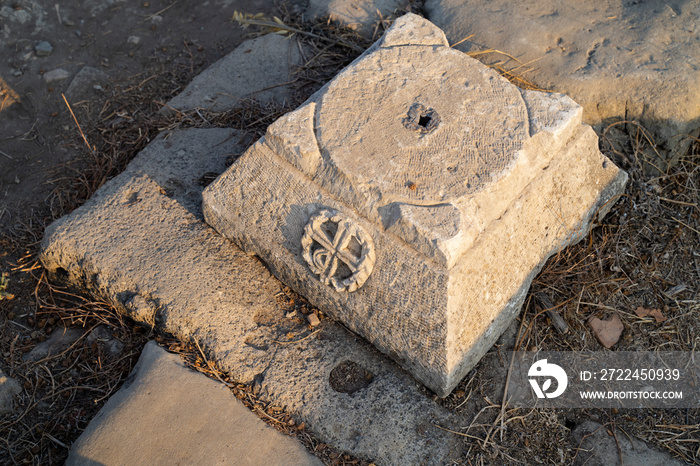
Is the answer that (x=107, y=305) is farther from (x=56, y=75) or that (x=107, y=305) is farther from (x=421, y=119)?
(x=56, y=75)

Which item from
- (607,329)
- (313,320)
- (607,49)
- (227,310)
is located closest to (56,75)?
(227,310)

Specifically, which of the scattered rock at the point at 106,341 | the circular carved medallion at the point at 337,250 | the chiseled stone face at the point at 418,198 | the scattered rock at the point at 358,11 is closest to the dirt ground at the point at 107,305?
the scattered rock at the point at 106,341

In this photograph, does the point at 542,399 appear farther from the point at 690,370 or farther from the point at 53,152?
the point at 53,152

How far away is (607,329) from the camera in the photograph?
9.38ft

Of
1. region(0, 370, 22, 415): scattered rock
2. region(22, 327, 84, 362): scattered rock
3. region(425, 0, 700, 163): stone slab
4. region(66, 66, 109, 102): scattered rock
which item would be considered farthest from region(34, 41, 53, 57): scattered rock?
region(425, 0, 700, 163): stone slab

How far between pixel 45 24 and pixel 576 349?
4.38 metres

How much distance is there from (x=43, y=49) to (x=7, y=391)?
8.67 feet

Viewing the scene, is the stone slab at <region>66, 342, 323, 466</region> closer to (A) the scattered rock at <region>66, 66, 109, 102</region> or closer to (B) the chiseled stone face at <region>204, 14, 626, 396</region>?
(B) the chiseled stone face at <region>204, 14, 626, 396</region>

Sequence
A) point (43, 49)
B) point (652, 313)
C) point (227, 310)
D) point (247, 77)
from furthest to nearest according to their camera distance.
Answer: point (43, 49) < point (247, 77) < point (652, 313) < point (227, 310)

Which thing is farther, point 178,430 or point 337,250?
point 337,250

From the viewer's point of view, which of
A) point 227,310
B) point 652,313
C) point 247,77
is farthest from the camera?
point 247,77

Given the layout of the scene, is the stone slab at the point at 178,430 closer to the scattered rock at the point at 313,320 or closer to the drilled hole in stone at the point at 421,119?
the scattered rock at the point at 313,320

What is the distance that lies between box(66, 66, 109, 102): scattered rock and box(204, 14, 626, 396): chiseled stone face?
5.92 ft

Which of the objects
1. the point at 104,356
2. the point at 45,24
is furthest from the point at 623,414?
the point at 45,24
